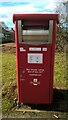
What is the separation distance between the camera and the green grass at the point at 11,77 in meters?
5.61

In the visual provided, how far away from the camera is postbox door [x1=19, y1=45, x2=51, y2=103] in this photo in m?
5.00

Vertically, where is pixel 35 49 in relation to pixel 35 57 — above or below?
above

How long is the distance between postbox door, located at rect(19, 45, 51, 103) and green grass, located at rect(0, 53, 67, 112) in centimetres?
41

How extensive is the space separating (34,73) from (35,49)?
42 centimetres

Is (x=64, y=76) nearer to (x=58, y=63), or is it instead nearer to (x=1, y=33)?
(x=58, y=63)

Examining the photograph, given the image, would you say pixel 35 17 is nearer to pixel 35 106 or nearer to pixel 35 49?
pixel 35 49

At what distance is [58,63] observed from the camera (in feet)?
27.5

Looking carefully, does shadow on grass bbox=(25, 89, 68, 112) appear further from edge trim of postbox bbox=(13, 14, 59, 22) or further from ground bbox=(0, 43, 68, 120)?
edge trim of postbox bbox=(13, 14, 59, 22)

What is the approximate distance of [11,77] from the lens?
6.96m

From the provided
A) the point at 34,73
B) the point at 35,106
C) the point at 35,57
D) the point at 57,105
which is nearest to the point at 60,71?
the point at 57,105

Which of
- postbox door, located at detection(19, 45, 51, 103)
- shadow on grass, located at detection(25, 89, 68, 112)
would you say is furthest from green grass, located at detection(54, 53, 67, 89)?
postbox door, located at detection(19, 45, 51, 103)

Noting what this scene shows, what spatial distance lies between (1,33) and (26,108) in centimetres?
742

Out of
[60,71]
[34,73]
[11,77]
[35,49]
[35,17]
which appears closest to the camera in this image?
[35,17]

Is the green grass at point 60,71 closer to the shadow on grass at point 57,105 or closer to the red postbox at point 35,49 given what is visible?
the shadow on grass at point 57,105
